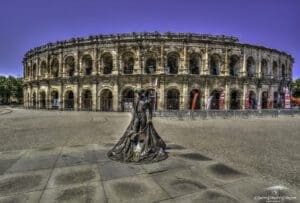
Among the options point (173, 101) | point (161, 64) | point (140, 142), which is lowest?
point (140, 142)

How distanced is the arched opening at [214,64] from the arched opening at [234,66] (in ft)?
7.91

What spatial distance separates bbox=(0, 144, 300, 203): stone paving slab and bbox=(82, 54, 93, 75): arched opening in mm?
21873

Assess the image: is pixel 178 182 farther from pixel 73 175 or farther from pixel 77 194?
pixel 73 175

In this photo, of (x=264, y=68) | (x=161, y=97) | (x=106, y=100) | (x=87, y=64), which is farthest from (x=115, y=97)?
(x=264, y=68)

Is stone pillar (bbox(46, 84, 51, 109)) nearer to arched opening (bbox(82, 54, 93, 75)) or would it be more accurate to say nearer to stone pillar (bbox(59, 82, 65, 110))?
stone pillar (bbox(59, 82, 65, 110))

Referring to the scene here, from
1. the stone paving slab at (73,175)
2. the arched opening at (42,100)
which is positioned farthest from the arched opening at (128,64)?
the stone paving slab at (73,175)

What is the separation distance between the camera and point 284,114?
20.7m

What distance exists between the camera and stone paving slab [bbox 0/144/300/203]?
2.88 metres

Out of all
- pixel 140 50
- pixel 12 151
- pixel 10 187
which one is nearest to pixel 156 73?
pixel 140 50

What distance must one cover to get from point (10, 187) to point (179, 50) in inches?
893

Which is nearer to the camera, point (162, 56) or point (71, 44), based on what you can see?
point (162, 56)

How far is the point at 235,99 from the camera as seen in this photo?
83.4ft

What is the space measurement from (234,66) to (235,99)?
501cm

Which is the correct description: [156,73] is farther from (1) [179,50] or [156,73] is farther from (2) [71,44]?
(2) [71,44]
